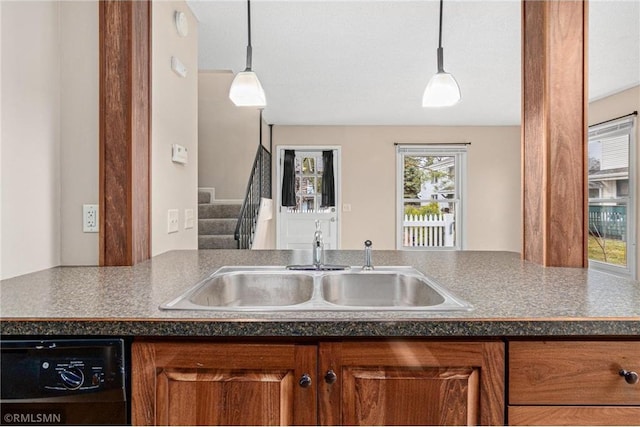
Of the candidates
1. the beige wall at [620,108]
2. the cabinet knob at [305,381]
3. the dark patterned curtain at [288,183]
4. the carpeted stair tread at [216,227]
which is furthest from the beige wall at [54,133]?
the beige wall at [620,108]

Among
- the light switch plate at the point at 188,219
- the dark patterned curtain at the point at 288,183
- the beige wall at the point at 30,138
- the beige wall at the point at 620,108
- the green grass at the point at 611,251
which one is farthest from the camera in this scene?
the dark patterned curtain at the point at 288,183

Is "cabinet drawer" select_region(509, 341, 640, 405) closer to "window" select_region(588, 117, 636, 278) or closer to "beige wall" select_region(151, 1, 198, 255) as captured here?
"beige wall" select_region(151, 1, 198, 255)

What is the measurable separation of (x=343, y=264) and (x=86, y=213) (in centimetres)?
113

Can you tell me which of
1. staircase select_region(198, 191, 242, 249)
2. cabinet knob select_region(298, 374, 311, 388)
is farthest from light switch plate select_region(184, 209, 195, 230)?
cabinet knob select_region(298, 374, 311, 388)

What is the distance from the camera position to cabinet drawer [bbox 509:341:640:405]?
90 cm

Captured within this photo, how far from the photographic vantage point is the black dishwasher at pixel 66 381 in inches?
35.8

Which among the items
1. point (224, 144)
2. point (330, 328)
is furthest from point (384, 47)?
point (224, 144)

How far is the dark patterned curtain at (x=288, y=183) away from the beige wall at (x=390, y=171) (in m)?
0.33

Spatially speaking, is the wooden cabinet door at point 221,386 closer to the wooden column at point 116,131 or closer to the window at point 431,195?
the wooden column at point 116,131

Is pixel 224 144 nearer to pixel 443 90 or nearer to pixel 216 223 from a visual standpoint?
pixel 216 223

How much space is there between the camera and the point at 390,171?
6.67 m

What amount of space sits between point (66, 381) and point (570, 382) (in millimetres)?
1187

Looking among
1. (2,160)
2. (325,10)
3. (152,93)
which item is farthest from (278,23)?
(2,160)

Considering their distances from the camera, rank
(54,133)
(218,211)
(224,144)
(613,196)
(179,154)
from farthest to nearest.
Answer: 1. (224,144)
2. (218,211)
3. (613,196)
4. (179,154)
5. (54,133)
